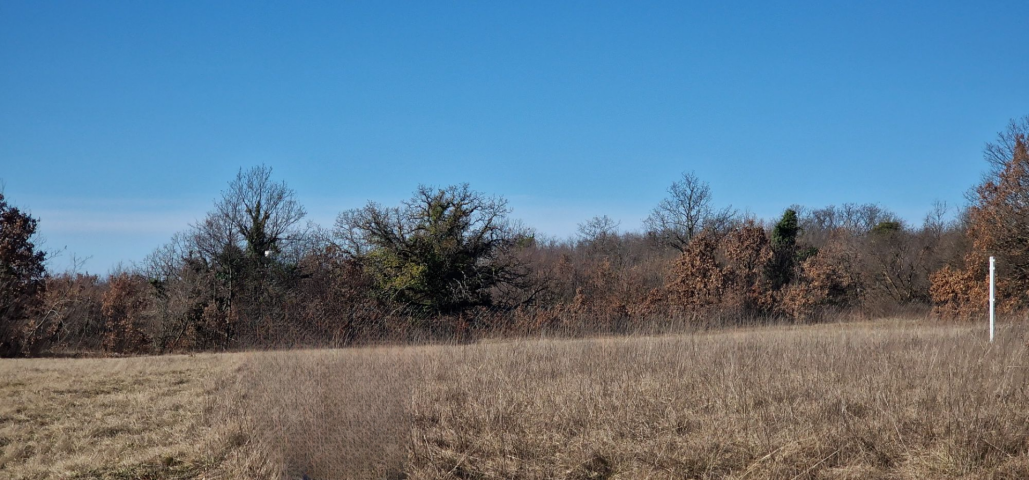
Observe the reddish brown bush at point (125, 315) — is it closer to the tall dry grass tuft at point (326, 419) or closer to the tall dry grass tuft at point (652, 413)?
the tall dry grass tuft at point (652, 413)

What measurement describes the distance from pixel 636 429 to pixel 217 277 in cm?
2399

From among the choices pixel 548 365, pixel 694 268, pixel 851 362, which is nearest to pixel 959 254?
pixel 694 268

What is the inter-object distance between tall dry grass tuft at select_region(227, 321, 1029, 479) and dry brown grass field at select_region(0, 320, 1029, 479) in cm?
3

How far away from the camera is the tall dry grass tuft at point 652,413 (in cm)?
712

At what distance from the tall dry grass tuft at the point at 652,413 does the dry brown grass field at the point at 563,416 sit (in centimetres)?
3

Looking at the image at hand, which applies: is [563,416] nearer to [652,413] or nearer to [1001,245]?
[652,413]

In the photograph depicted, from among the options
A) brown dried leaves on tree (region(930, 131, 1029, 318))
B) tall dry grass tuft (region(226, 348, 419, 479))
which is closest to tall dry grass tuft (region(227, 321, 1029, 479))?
tall dry grass tuft (region(226, 348, 419, 479))

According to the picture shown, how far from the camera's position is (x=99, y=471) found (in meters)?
7.89

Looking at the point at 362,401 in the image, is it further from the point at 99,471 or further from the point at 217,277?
the point at 217,277

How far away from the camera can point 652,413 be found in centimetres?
852

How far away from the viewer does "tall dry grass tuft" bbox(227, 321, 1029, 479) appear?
7.12 metres

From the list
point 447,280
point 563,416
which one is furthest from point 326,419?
point 447,280

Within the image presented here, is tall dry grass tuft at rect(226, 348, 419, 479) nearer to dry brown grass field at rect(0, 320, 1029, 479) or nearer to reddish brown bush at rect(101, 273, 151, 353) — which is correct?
dry brown grass field at rect(0, 320, 1029, 479)

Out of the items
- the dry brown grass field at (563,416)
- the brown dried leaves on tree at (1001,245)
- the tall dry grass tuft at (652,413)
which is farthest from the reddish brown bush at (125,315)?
the brown dried leaves on tree at (1001,245)
